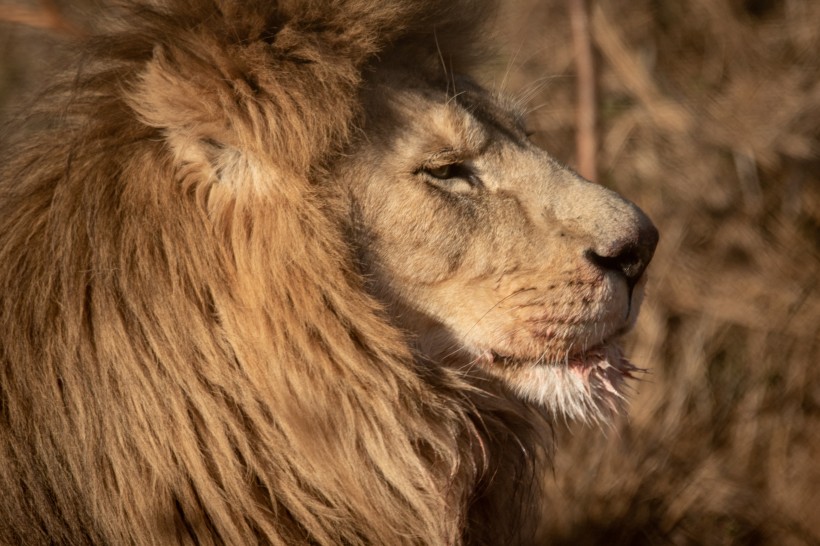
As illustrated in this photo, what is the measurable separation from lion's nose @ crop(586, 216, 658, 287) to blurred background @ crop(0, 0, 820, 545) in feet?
3.79

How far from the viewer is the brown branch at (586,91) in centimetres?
473

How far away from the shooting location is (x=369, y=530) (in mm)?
2289

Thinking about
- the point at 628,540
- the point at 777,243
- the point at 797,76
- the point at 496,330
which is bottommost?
the point at 628,540

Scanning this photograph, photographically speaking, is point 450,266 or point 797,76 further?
point 797,76

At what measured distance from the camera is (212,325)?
2.21 meters

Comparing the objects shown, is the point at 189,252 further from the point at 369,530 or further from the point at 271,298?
the point at 369,530

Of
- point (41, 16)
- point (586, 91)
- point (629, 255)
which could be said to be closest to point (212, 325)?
point (629, 255)

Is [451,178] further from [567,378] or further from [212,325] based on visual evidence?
[212,325]

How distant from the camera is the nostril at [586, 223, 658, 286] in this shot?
230 cm

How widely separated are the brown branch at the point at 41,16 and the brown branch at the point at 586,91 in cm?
234

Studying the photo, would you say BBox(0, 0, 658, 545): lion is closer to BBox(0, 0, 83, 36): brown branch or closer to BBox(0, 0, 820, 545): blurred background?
BBox(0, 0, 820, 545): blurred background

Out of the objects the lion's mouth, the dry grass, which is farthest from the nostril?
the dry grass

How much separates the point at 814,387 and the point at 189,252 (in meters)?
3.21

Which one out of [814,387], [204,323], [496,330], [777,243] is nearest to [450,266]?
[496,330]
